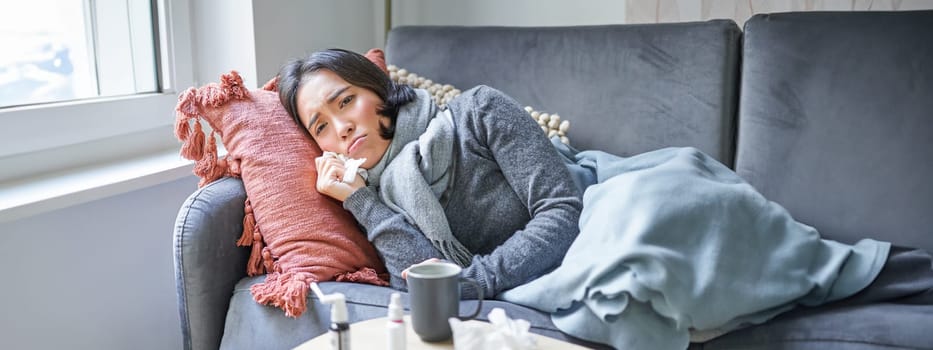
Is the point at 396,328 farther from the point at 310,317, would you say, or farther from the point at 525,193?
the point at 525,193

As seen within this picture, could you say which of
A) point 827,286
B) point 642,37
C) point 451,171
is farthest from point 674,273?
point 642,37

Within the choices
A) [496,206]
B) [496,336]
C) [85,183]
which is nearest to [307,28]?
[85,183]

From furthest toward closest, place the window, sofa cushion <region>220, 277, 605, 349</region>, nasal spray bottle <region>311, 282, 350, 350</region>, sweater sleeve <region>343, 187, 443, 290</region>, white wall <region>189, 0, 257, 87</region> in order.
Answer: white wall <region>189, 0, 257, 87</region>
the window
sweater sleeve <region>343, 187, 443, 290</region>
sofa cushion <region>220, 277, 605, 349</region>
nasal spray bottle <region>311, 282, 350, 350</region>

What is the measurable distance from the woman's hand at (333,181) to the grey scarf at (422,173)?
0.20 feet

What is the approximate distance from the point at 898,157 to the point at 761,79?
0.29 m

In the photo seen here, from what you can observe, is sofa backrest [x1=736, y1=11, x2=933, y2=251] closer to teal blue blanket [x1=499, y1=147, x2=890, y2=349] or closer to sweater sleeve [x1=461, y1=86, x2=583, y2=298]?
teal blue blanket [x1=499, y1=147, x2=890, y2=349]

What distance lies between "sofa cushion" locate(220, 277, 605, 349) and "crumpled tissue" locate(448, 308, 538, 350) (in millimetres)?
271

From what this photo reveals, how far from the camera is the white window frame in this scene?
1.59 metres

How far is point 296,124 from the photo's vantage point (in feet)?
5.26

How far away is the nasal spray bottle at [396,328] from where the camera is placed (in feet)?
3.19

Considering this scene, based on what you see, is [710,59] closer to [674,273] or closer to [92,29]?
[674,273]

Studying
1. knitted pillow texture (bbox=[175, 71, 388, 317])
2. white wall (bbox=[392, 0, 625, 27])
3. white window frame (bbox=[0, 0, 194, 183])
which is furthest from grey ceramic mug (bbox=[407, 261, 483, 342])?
white wall (bbox=[392, 0, 625, 27])

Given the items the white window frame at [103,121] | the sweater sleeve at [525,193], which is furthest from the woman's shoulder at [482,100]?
the white window frame at [103,121]

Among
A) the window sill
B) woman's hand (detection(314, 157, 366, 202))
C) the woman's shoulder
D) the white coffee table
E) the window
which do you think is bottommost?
the white coffee table
